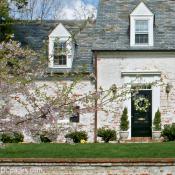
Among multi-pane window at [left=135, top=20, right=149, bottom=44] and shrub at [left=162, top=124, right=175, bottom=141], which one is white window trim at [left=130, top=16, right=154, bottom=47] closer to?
multi-pane window at [left=135, top=20, right=149, bottom=44]

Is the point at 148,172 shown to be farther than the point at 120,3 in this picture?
No

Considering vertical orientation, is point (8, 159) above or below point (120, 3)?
below

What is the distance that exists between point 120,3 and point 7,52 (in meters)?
21.0

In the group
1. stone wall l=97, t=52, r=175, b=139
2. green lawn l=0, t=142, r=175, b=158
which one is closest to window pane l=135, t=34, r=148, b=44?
stone wall l=97, t=52, r=175, b=139

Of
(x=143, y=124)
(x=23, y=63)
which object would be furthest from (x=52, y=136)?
(x=143, y=124)

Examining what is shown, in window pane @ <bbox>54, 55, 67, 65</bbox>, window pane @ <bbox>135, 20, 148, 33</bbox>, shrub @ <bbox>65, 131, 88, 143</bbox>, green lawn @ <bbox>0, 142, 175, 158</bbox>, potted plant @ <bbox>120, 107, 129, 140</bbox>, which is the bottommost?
green lawn @ <bbox>0, 142, 175, 158</bbox>

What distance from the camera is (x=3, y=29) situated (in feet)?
91.5

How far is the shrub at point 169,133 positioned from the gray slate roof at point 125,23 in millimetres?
3915

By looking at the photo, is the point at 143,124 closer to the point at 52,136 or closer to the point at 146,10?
the point at 146,10

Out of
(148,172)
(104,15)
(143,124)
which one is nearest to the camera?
(148,172)

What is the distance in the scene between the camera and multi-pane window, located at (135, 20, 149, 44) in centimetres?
2734

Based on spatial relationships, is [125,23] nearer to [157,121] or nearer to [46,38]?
[46,38]

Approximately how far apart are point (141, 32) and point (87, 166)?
14.2 metres

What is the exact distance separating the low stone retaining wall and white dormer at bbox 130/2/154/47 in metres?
13.6
